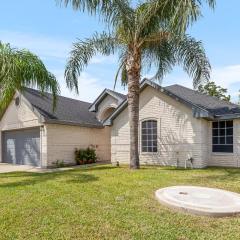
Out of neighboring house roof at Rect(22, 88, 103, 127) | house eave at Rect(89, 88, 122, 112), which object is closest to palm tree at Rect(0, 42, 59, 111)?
neighboring house roof at Rect(22, 88, 103, 127)

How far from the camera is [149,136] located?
17.7m

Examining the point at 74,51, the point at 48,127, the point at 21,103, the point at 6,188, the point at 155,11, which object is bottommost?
the point at 6,188

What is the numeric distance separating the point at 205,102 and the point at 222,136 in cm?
300

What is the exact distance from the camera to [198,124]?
15.8 meters

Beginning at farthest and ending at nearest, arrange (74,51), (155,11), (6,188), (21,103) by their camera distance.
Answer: (21,103) → (74,51) → (155,11) → (6,188)

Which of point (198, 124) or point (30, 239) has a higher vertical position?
point (198, 124)

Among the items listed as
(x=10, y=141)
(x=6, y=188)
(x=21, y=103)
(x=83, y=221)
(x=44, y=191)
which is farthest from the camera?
(x=10, y=141)

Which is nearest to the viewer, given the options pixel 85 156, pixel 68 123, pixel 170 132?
pixel 170 132

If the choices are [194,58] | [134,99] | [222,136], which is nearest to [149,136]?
[134,99]

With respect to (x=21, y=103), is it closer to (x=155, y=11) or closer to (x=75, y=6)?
(x=75, y=6)

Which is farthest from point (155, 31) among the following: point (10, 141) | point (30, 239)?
point (10, 141)

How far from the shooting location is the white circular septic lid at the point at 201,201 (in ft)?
21.8

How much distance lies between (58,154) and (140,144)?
4.99 m

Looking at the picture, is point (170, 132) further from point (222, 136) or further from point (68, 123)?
point (68, 123)
